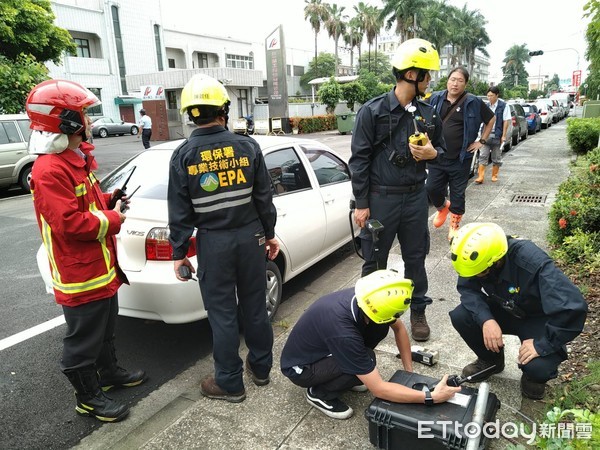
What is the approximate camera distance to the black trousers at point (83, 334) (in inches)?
104

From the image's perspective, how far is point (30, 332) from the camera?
4051 millimetres

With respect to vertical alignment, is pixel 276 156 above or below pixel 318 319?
above

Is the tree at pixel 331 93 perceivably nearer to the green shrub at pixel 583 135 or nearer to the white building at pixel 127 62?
the white building at pixel 127 62

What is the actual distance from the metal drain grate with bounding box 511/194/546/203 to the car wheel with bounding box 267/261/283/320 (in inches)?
208

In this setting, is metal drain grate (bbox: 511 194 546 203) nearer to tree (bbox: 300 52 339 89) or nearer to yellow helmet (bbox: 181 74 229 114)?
yellow helmet (bbox: 181 74 229 114)

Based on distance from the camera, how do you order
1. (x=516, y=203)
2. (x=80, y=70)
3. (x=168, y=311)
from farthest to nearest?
(x=80, y=70) < (x=516, y=203) < (x=168, y=311)

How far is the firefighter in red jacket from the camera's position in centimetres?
246

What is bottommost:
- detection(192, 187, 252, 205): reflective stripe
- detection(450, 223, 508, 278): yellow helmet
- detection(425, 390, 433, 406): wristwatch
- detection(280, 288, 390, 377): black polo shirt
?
detection(425, 390, 433, 406): wristwatch

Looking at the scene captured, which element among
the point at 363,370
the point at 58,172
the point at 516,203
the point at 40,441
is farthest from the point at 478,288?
the point at 516,203

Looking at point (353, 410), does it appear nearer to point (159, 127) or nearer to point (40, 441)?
point (40, 441)

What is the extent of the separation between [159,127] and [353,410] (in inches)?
1124

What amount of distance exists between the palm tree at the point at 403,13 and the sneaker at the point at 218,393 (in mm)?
53874

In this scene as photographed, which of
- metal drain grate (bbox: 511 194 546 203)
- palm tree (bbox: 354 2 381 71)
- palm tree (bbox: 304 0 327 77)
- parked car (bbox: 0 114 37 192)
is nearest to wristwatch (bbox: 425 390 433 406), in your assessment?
metal drain grate (bbox: 511 194 546 203)

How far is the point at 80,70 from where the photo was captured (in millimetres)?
35938
